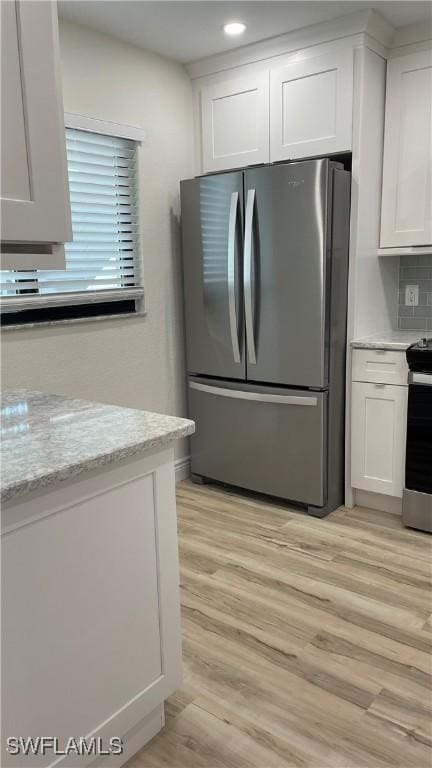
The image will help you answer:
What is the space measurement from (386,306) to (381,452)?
2.85 ft

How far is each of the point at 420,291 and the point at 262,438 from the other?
1254mm

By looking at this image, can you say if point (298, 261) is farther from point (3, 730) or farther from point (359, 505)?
point (3, 730)

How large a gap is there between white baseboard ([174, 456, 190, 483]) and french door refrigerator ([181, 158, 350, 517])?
308 mm

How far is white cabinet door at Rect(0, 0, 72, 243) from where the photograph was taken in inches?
48.6

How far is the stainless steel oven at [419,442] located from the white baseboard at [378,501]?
0.16m

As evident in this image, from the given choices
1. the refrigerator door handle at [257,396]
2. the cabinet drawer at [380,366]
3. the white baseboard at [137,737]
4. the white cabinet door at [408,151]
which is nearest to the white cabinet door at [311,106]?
the white cabinet door at [408,151]

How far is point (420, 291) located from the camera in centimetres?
338

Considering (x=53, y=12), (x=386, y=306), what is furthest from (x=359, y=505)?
(x=53, y=12)

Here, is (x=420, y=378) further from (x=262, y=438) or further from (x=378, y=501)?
(x=262, y=438)

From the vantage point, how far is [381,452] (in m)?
3.05

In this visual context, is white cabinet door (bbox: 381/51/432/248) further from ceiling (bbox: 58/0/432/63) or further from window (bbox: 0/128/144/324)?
window (bbox: 0/128/144/324)

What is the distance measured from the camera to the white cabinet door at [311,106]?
2887 mm

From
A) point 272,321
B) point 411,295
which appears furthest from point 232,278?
point 411,295

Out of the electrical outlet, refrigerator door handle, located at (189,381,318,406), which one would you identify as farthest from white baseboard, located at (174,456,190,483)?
the electrical outlet
